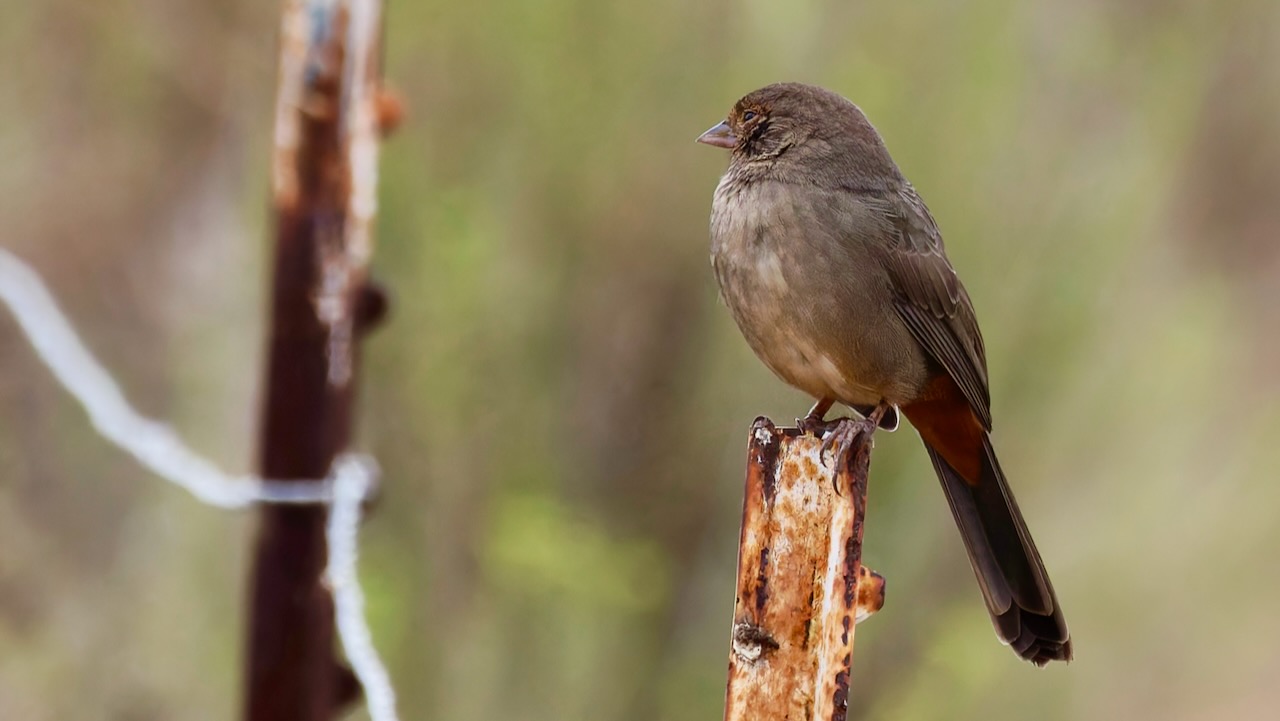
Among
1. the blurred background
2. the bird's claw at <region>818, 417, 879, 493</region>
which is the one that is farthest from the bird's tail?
the blurred background

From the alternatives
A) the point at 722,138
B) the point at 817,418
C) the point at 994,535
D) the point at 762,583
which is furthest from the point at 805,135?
the point at 762,583

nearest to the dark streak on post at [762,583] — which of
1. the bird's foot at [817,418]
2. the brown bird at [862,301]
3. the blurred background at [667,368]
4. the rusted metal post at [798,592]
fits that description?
the rusted metal post at [798,592]

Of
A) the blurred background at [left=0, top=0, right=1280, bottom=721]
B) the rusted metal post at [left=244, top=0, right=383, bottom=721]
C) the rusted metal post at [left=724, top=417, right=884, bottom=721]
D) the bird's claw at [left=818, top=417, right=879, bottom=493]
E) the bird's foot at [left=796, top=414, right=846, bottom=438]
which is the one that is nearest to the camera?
the rusted metal post at [left=724, top=417, right=884, bottom=721]

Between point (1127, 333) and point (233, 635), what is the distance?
3513 mm

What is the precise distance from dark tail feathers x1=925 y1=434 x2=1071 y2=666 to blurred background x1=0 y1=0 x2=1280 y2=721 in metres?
1.27

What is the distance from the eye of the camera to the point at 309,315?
2.93 metres

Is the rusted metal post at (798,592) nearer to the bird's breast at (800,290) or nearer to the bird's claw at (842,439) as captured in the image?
the bird's claw at (842,439)

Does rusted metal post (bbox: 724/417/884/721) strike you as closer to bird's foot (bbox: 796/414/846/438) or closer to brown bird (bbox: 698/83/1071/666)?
bird's foot (bbox: 796/414/846/438)

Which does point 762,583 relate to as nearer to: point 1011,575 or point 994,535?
point 1011,575

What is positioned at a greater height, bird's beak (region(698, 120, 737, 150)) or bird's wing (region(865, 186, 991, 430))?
bird's beak (region(698, 120, 737, 150))

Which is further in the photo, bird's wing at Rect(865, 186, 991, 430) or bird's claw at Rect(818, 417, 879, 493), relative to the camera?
bird's wing at Rect(865, 186, 991, 430)

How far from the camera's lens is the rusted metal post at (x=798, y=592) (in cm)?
222

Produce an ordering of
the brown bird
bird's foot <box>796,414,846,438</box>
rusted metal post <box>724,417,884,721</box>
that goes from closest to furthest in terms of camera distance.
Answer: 1. rusted metal post <box>724,417,884,721</box>
2. bird's foot <box>796,414,846,438</box>
3. the brown bird

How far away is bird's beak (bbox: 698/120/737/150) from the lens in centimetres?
405
